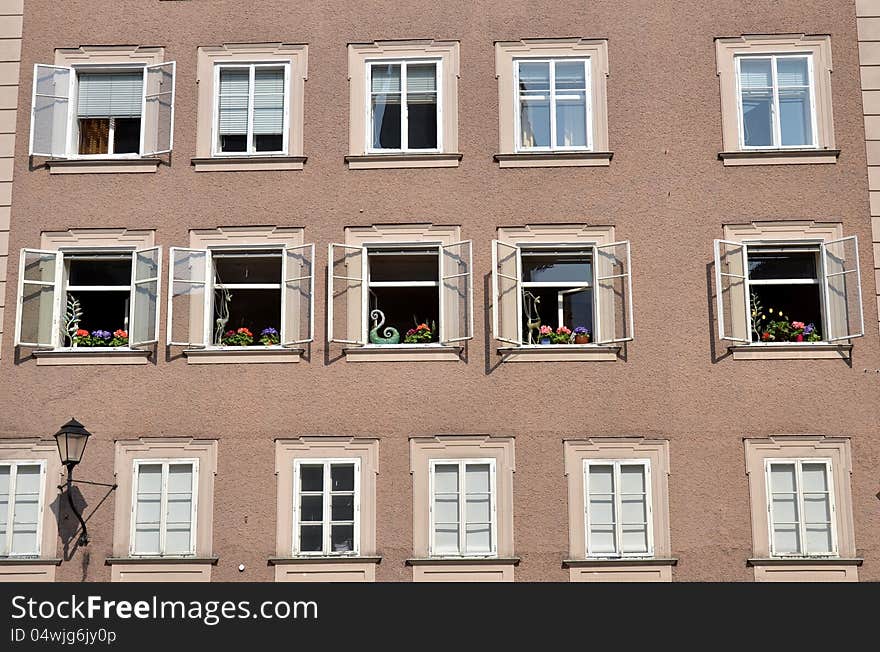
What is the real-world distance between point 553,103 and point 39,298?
263 inches

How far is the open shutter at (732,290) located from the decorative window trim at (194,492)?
6142 mm

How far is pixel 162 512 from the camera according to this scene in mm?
15812

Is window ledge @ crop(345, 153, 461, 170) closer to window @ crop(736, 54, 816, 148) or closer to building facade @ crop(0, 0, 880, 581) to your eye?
building facade @ crop(0, 0, 880, 581)

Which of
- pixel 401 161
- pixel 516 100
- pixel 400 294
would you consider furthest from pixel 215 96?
pixel 516 100

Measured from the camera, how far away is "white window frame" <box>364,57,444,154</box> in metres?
16.8

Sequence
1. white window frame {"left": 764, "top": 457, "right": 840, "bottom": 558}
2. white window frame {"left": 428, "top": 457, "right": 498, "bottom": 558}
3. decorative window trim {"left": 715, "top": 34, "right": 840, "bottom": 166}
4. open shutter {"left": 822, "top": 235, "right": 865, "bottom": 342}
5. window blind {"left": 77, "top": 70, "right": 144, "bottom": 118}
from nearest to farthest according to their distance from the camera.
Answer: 1. white window frame {"left": 764, "top": 457, "right": 840, "bottom": 558}
2. white window frame {"left": 428, "top": 457, "right": 498, "bottom": 558}
3. open shutter {"left": 822, "top": 235, "right": 865, "bottom": 342}
4. decorative window trim {"left": 715, "top": 34, "right": 840, "bottom": 166}
5. window blind {"left": 77, "top": 70, "right": 144, "bottom": 118}

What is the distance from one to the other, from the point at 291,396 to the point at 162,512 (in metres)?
1.98

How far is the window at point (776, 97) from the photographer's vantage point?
1681cm

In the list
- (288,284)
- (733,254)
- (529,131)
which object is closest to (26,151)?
(288,284)

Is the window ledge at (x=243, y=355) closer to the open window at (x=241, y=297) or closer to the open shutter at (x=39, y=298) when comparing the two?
the open window at (x=241, y=297)

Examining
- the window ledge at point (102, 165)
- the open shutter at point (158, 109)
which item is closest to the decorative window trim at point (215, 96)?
the open shutter at point (158, 109)

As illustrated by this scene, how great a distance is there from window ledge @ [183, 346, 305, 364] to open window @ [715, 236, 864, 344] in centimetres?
506

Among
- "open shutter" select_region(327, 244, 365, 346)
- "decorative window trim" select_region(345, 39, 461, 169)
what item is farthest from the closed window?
"open shutter" select_region(327, 244, 365, 346)
